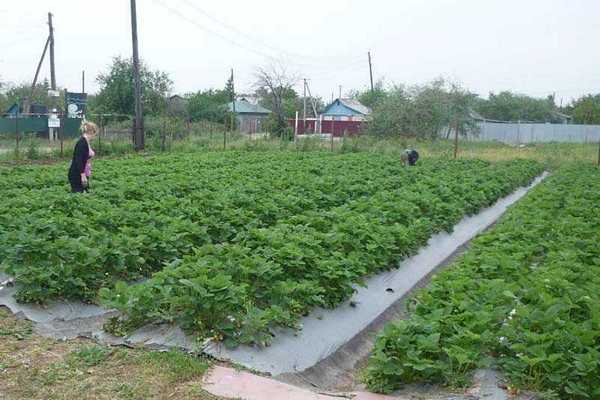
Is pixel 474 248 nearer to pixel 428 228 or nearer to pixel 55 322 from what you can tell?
pixel 428 228

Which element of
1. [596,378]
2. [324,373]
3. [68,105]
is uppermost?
[68,105]

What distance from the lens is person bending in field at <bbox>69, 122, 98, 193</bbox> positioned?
9758mm

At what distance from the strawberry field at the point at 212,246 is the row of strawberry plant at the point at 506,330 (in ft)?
3.28

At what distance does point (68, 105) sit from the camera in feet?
105

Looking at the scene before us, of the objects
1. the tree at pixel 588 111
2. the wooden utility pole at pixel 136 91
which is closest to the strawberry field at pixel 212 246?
the wooden utility pole at pixel 136 91

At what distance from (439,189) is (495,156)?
14355 millimetres

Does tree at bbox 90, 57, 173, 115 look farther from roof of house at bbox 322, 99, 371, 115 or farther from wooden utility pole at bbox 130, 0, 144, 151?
roof of house at bbox 322, 99, 371, 115

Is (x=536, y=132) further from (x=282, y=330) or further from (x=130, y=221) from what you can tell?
(x=282, y=330)

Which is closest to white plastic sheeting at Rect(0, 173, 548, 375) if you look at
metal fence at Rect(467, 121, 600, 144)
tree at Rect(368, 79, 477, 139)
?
tree at Rect(368, 79, 477, 139)

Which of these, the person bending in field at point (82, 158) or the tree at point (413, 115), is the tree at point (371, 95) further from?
the person bending in field at point (82, 158)

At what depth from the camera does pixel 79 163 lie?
32.4 ft

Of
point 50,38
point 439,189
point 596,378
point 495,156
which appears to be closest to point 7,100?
point 50,38

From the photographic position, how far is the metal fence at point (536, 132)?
42688 mm

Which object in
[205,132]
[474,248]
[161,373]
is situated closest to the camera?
[161,373]
